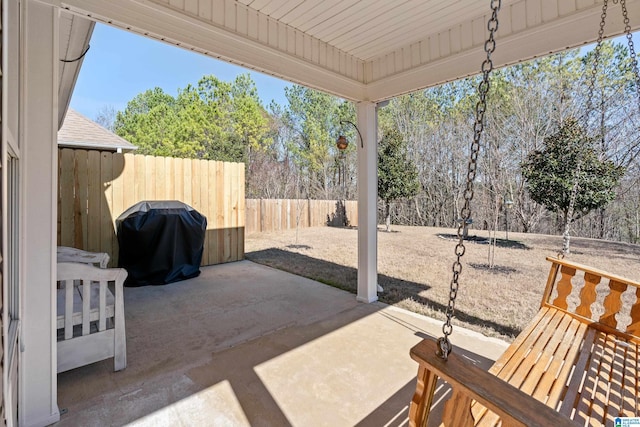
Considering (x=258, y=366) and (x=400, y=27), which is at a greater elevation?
(x=400, y=27)

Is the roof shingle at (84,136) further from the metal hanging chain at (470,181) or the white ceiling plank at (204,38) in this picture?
the metal hanging chain at (470,181)

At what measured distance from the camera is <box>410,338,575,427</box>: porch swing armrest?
0.84 meters

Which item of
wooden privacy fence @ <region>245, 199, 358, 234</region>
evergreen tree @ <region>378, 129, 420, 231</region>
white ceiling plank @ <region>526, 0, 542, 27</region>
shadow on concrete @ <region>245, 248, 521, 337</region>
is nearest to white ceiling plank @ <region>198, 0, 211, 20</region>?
white ceiling plank @ <region>526, 0, 542, 27</region>

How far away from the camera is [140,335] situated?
2994mm

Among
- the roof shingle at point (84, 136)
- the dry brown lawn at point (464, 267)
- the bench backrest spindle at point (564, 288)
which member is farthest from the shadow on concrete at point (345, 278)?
the roof shingle at point (84, 136)

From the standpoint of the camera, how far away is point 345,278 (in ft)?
17.0

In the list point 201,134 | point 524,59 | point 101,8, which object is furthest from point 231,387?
point 201,134

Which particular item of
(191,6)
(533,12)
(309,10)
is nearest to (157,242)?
(191,6)

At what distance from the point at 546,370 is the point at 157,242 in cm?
496

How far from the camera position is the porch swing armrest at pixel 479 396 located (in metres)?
0.84

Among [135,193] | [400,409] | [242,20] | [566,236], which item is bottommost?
[400,409]

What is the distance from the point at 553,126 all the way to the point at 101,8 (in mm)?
9108

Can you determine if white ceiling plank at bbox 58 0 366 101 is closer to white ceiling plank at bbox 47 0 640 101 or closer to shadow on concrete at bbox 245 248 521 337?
white ceiling plank at bbox 47 0 640 101

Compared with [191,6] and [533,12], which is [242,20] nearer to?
[191,6]
